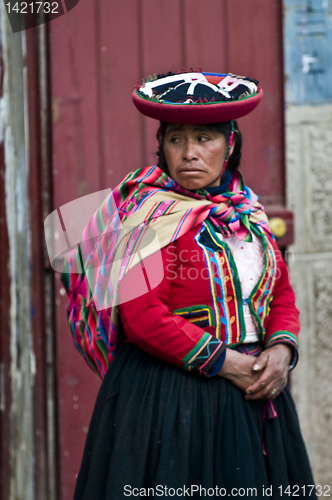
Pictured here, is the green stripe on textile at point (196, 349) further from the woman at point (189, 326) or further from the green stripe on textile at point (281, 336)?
the green stripe on textile at point (281, 336)

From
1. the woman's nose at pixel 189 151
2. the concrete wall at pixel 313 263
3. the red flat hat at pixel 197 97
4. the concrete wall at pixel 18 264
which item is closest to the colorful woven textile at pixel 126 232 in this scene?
the woman's nose at pixel 189 151

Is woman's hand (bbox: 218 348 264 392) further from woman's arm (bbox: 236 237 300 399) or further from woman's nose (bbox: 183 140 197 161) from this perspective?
woman's nose (bbox: 183 140 197 161)

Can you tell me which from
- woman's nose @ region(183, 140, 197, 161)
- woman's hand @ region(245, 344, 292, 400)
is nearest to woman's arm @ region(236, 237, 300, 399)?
woman's hand @ region(245, 344, 292, 400)

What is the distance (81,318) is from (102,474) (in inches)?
18.7

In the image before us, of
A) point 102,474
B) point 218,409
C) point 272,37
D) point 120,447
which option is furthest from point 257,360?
point 272,37

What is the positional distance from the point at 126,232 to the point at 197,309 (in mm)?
307

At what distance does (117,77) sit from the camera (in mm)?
2336

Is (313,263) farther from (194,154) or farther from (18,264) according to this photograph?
(18,264)

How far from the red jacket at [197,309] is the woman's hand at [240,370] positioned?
35 millimetres

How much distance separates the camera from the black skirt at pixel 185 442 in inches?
58.5

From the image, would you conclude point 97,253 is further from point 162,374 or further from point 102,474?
point 102,474

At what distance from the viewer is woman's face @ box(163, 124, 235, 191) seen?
5.19 feet

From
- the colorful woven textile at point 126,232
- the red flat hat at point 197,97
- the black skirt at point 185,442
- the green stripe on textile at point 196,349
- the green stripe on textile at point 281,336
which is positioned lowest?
the black skirt at point 185,442

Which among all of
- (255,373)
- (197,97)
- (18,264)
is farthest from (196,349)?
(18,264)
